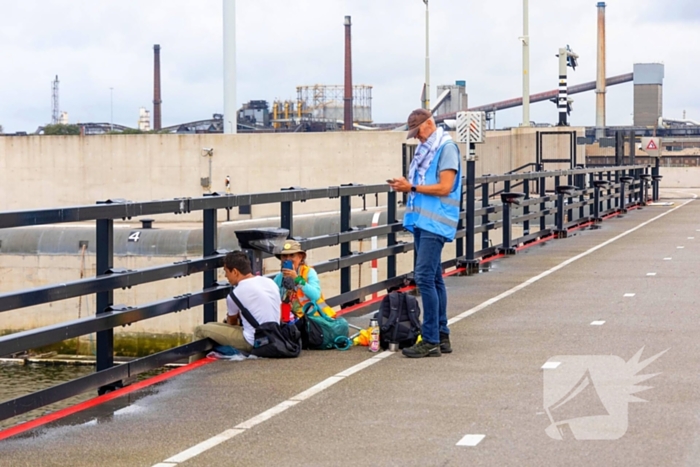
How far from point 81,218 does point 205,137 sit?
38.5m

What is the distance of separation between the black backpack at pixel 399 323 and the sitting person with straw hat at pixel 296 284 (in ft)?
1.65

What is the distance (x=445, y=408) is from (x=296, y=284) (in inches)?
100

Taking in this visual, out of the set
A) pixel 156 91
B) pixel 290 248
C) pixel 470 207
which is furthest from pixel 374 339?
pixel 156 91

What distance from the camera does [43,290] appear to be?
6910mm

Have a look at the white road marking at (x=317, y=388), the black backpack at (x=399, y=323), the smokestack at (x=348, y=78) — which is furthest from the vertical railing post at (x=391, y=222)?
the smokestack at (x=348, y=78)

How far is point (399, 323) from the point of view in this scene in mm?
9070

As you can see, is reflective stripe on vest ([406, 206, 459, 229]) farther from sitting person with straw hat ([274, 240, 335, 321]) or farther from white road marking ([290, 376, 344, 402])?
white road marking ([290, 376, 344, 402])

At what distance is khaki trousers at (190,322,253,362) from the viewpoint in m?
8.81

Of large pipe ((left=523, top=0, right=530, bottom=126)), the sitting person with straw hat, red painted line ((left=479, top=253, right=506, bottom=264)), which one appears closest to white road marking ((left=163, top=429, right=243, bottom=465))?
the sitting person with straw hat

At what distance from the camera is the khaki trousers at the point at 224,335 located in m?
8.81

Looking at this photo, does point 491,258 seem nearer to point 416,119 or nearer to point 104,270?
point 416,119

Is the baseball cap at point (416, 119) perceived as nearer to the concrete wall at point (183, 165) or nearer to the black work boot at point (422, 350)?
the black work boot at point (422, 350)

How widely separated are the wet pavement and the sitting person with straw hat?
1.47 ft

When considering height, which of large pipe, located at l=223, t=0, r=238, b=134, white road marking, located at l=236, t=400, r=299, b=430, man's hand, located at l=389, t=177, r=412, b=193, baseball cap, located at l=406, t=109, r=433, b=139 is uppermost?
large pipe, located at l=223, t=0, r=238, b=134
